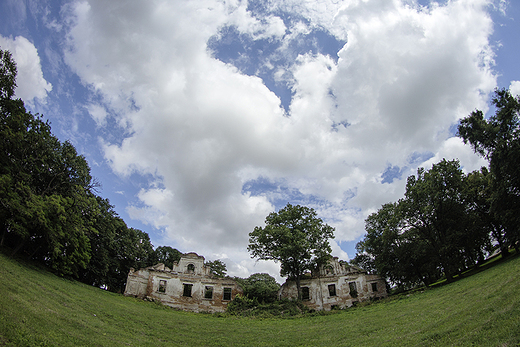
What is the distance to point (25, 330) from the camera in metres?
7.71

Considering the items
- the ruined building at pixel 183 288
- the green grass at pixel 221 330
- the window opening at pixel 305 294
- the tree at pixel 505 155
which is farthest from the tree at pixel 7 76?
the tree at pixel 505 155

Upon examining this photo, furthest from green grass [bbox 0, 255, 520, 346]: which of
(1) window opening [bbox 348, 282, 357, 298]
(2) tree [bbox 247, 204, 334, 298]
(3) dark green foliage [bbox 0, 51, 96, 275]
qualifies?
(1) window opening [bbox 348, 282, 357, 298]

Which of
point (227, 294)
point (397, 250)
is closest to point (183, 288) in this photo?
point (227, 294)

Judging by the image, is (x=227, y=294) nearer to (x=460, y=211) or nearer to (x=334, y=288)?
(x=334, y=288)

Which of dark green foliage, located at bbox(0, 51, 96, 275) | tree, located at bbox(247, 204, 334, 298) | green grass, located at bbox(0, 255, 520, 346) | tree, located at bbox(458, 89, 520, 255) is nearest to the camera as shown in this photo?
green grass, located at bbox(0, 255, 520, 346)

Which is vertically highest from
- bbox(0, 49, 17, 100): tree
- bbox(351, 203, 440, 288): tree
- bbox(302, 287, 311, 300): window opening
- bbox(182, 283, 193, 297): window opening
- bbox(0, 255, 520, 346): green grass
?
bbox(0, 49, 17, 100): tree

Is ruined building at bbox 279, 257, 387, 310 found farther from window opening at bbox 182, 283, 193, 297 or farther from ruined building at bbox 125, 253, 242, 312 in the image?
window opening at bbox 182, 283, 193, 297

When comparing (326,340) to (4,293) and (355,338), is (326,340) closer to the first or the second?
(355,338)

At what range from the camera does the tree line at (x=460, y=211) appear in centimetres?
2581

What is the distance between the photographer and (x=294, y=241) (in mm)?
30750

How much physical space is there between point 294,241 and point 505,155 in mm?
22856

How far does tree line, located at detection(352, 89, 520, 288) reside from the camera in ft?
84.7

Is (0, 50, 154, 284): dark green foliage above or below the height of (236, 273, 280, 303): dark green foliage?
above

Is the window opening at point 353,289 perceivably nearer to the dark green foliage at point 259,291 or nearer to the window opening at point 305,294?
the window opening at point 305,294
